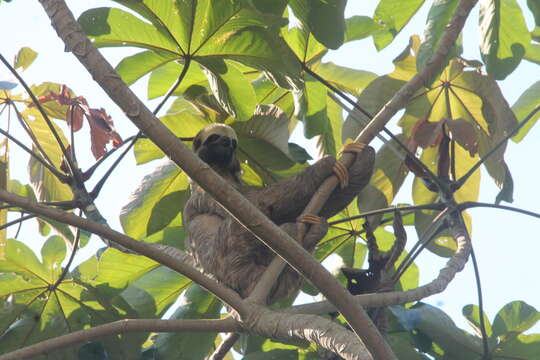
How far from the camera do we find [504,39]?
555 cm

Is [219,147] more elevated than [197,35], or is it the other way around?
[219,147]

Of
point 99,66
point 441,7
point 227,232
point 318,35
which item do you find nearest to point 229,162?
point 227,232

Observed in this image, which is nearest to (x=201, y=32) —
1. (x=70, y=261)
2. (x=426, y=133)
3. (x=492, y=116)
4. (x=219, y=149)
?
(x=219, y=149)

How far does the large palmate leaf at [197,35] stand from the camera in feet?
16.3

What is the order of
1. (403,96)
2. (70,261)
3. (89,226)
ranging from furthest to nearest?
(70,261)
(403,96)
(89,226)

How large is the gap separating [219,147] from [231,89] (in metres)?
0.80

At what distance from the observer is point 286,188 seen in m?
5.77

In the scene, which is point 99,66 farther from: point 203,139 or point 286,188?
point 203,139

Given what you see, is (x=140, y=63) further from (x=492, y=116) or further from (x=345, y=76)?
(x=492, y=116)

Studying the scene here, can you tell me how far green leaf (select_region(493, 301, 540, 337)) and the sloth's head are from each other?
111 inches

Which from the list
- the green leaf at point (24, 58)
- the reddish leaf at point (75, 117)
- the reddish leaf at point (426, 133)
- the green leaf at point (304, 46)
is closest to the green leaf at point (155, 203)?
the reddish leaf at point (75, 117)

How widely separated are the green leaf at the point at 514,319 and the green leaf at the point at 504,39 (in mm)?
1929

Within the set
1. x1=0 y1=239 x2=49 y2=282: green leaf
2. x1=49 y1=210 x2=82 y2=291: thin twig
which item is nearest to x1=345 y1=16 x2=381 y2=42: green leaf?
x1=49 y1=210 x2=82 y2=291: thin twig

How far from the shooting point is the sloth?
5.49m
